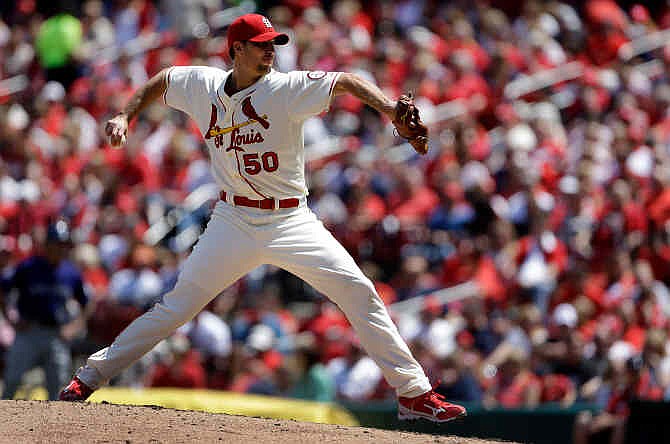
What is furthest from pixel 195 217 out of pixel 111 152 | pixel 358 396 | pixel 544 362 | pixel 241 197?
pixel 241 197

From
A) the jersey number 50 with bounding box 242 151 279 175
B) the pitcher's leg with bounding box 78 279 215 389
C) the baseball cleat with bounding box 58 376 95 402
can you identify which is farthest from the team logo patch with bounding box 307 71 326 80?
the baseball cleat with bounding box 58 376 95 402

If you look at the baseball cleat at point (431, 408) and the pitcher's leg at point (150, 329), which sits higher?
the pitcher's leg at point (150, 329)

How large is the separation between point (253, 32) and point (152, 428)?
1.97 m

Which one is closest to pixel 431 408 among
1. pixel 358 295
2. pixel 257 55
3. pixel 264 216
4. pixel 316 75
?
pixel 358 295

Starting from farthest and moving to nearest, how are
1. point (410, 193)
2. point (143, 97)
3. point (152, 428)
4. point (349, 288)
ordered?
point (410, 193) → point (143, 97) → point (349, 288) → point (152, 428)

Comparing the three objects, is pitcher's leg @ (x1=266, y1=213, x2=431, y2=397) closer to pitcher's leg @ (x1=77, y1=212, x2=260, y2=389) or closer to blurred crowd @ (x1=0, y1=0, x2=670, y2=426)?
pitcher's leg @ (x1=77, y1=212, x2=260, y2=389)

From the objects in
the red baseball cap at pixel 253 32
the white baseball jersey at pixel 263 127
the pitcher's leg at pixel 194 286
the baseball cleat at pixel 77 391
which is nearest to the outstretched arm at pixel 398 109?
the white baseball jersey at pixel 263 127

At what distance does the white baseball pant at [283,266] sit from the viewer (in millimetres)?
6328

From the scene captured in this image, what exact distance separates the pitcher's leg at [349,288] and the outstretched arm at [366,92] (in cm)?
71

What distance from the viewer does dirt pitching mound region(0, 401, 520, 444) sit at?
5.88 m

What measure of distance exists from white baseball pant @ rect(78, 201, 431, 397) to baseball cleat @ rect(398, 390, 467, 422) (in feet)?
0.14

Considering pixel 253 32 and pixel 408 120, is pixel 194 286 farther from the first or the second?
pixel 408 120

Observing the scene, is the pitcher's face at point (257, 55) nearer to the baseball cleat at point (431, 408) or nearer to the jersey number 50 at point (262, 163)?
the jersey number 50 at point (262, 163)

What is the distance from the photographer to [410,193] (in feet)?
39.2
